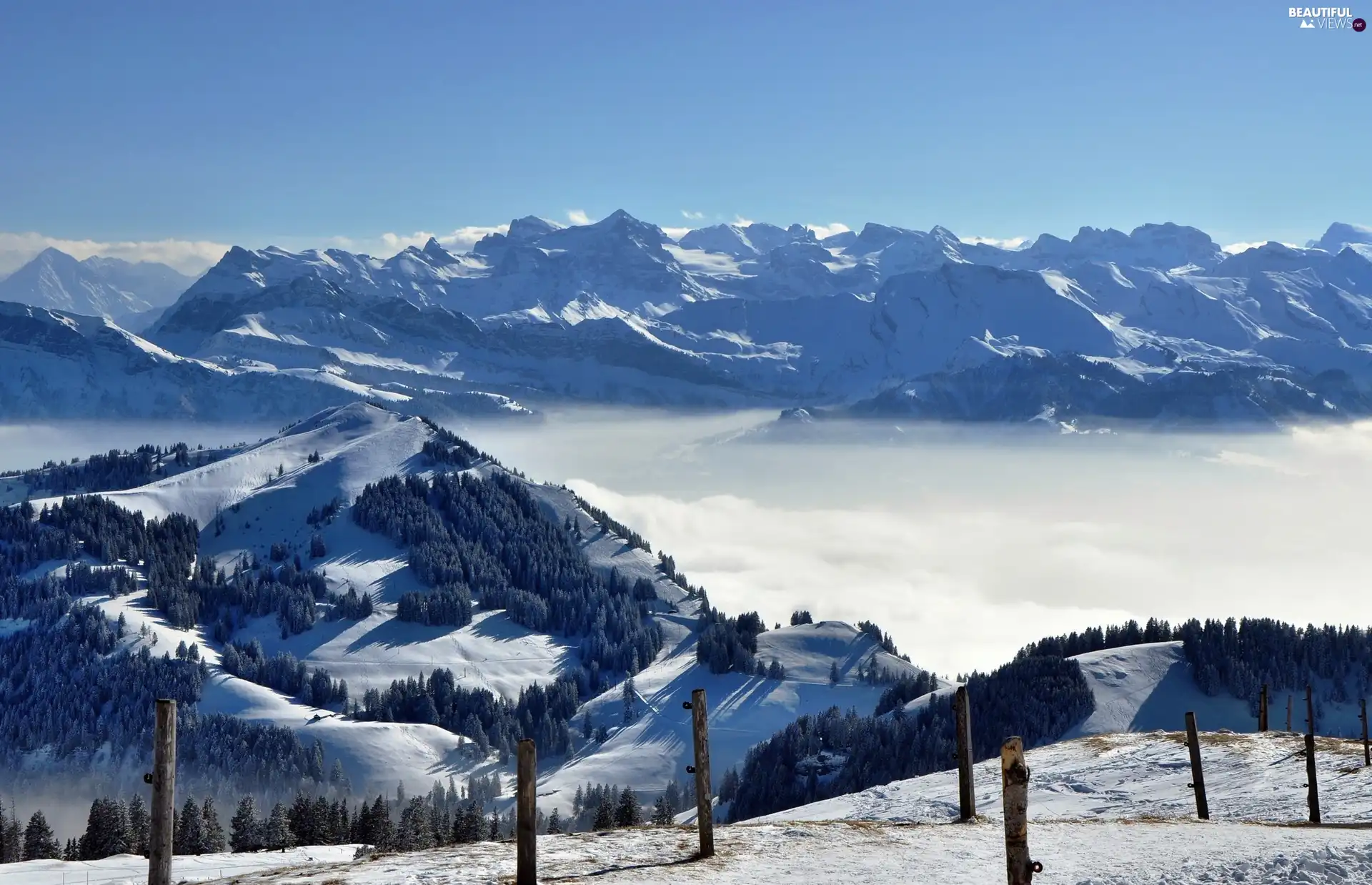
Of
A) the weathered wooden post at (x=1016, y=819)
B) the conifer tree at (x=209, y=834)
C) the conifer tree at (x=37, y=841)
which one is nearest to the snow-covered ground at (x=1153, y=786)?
the weathered wooden post at (x=1016, y=819)

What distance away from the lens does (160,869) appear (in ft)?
102

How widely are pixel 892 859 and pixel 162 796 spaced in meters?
19.2

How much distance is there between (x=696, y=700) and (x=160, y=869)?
14.2m

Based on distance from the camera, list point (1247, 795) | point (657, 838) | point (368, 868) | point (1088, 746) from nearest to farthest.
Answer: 1. point (368, 868)
2. point (657, 838)
3. point (1247, 795)
4. point (1088, 746)

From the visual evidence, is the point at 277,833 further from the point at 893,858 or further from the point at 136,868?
the point at 893,858

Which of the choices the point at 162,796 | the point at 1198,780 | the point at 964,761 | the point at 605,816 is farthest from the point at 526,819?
the point at 605,816

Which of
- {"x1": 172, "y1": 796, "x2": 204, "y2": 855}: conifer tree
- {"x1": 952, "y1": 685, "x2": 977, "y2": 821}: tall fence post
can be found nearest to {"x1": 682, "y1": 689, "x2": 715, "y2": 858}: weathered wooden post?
{"x1": 952, "y1": 685, "x2": 977, "y2": 821}: tall fence post

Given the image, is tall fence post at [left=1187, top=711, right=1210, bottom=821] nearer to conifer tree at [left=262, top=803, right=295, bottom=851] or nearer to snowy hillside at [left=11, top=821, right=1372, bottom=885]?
snowy hillside at [left=11, top=821, right=1372, bottom=885]

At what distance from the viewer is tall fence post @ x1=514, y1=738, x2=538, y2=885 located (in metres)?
30.3

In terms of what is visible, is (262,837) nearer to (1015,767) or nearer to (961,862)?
(961,862)

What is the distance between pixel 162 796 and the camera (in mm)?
31156

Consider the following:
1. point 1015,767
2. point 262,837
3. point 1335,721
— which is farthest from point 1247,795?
point 1335,721

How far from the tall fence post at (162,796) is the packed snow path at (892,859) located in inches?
114

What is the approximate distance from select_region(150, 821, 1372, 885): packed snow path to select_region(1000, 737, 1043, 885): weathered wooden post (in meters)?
8.12
